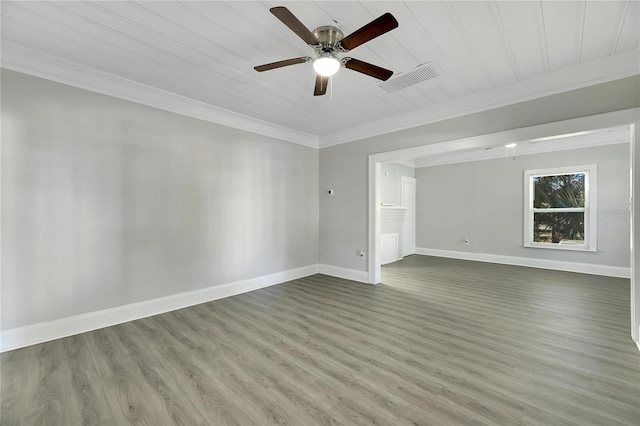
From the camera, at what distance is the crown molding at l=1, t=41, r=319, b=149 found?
251 centimetres

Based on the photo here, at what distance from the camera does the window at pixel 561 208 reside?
532cm

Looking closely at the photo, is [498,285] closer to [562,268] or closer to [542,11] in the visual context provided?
[562,268]

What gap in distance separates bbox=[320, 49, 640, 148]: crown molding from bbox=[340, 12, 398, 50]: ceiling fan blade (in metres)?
2.31

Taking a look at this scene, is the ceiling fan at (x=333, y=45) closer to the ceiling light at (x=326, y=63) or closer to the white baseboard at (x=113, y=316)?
the ceiling light at (x=326, y=63)

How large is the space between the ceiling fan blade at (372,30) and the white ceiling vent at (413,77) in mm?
1186

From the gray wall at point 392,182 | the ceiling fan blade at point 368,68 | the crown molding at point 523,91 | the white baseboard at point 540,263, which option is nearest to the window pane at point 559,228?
the white baseboard at point 540,263

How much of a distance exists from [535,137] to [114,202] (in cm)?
487

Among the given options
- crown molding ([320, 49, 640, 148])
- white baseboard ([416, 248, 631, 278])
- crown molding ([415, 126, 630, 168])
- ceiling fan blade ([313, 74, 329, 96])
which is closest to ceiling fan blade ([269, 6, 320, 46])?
ceiling fan blade ([313, 74, 329, 96])

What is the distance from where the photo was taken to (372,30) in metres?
1.80

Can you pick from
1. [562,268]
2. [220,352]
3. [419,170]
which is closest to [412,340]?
[220,352]

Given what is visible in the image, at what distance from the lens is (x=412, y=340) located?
8.58 feet

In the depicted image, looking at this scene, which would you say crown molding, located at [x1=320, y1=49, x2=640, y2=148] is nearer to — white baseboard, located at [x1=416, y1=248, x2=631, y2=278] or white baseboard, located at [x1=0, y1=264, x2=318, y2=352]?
white baseboard, located at [x1=0, y1=264, x2=318, y2=352]

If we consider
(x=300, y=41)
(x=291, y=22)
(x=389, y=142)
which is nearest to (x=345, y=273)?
(x=389, y=142)

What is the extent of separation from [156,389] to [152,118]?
2964 millimetres
